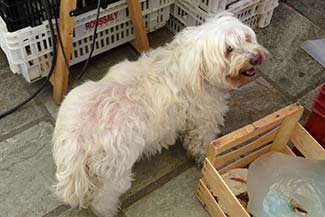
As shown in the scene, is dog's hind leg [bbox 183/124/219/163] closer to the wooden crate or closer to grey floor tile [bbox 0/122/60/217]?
the wooden crate

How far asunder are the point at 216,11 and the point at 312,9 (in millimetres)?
846

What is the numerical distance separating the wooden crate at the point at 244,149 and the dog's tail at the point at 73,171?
428 mm

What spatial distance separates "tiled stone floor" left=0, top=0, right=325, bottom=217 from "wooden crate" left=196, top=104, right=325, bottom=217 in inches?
6.4

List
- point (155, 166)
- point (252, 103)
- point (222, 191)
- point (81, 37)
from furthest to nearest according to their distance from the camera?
1. point (252, 103)
2. point (81, 37)
3. point (155, 166)
4. point (222, 191)

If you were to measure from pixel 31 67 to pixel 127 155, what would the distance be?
773mm

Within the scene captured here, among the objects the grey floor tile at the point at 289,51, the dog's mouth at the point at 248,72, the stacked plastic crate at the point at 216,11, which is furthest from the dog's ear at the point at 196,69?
the grey floor tile at the point at 289,51

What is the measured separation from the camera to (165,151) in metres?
1.95

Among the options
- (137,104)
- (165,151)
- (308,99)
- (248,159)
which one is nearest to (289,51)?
(308,99)

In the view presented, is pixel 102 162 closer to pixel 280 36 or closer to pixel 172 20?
pixel 172 20

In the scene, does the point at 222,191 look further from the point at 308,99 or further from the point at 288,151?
the point at 308,99

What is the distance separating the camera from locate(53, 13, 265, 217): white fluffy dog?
1.43m

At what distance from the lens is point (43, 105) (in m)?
A: 2.06

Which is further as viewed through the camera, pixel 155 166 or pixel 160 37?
pixel 160 37

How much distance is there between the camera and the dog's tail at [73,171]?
4.63ft
